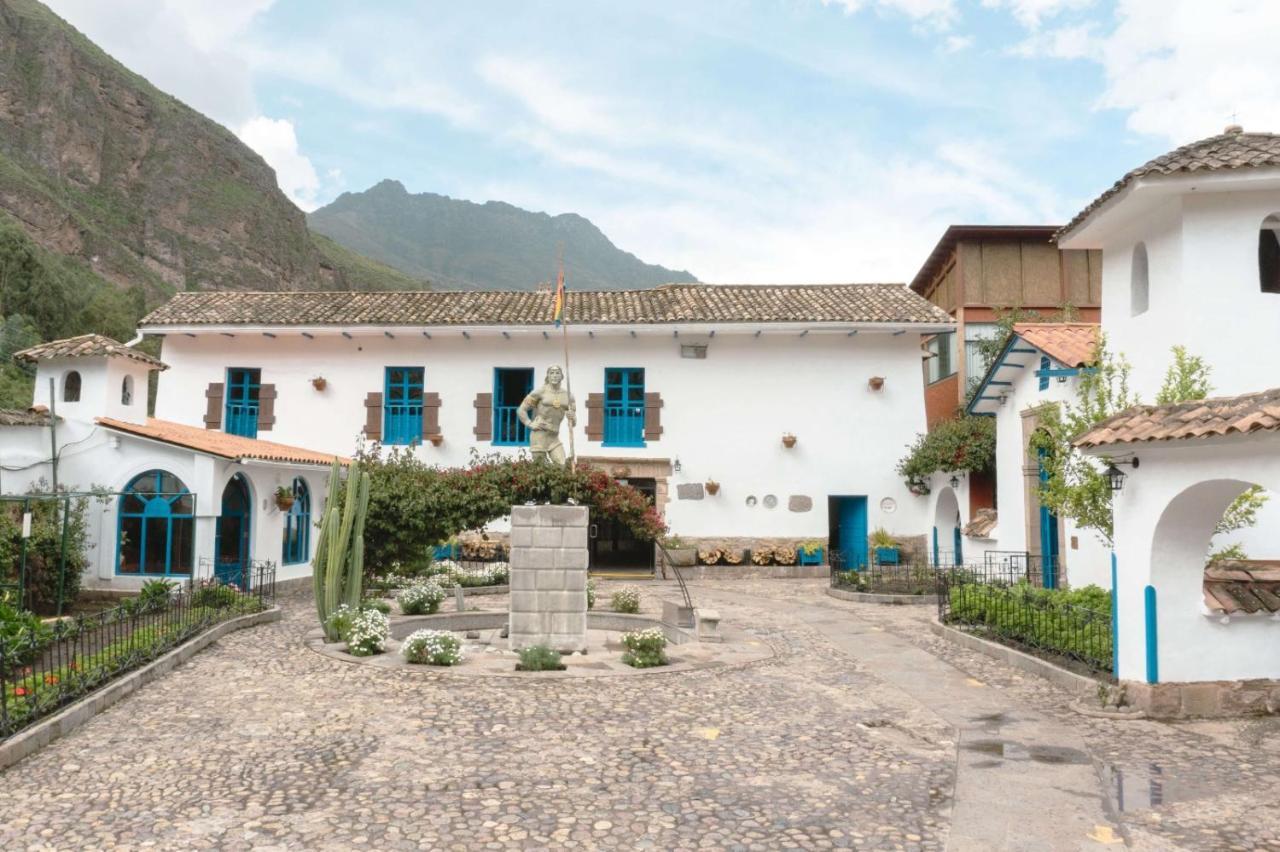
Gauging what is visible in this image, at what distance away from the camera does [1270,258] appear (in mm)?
10875

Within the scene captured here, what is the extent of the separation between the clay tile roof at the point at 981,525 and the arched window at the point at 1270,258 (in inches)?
298

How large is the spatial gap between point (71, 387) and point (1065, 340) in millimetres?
16888

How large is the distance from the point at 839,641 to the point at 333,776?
7814 mm

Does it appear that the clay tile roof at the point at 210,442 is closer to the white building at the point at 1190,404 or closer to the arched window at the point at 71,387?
the arched window at the point at 71,387

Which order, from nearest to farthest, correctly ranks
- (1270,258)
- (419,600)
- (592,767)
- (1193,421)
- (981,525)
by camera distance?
(592,767)
(1193,421)
(1270,258)
(419,600)
(981,525)

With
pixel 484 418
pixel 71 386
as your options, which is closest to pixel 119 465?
pixel 71 386

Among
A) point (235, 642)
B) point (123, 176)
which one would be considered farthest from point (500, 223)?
point (235, 642)

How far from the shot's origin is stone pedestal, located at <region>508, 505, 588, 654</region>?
10.9m

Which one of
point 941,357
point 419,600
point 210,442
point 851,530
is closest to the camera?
point 419,600

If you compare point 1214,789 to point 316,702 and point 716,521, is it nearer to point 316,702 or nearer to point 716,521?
point 316,702

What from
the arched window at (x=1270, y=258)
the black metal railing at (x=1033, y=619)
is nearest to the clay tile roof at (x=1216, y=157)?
the arched window at (x=1270, y=258)

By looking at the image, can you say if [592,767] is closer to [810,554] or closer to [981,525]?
[981,525]

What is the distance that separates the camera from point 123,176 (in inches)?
2685

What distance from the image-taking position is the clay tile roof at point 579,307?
21.5 m
